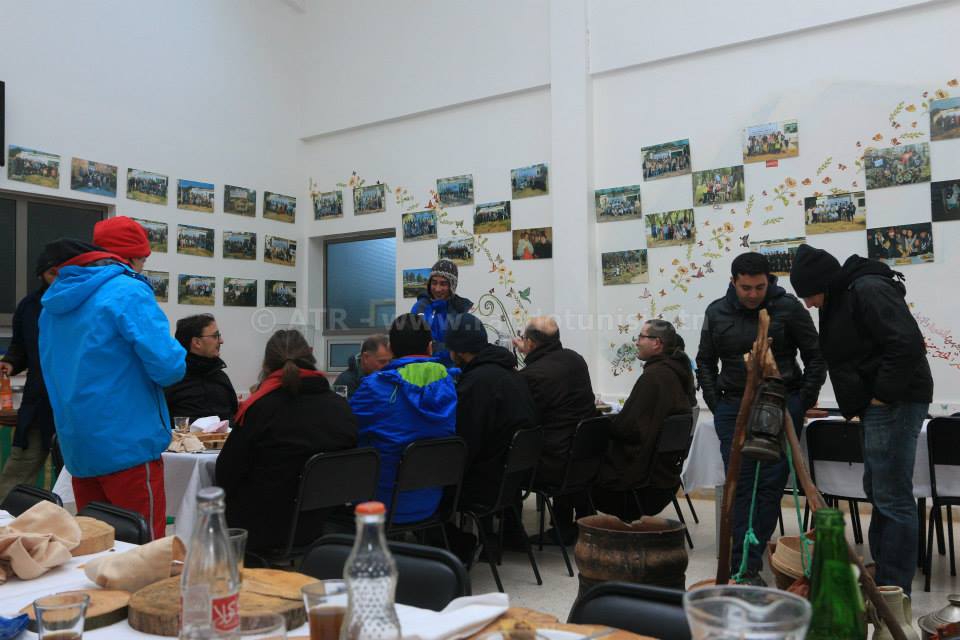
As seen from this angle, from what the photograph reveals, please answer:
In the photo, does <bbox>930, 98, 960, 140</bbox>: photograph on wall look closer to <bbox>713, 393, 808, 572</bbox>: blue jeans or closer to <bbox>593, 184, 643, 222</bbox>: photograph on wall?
<bbox>593, 184, 643, 222</bbox>: photograph on wall

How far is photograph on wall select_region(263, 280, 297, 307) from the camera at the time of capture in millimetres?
8070

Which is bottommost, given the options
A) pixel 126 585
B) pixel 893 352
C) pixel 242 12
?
pixel 126 585

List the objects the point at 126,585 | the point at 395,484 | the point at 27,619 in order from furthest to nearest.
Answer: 1. the point at 395,484
2. the point at 126,585
3. the point at 27,619

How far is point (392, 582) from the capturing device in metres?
0.83

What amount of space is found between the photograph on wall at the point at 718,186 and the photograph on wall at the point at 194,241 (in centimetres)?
456

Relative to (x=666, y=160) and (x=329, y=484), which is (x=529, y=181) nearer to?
(x=666, y=160)

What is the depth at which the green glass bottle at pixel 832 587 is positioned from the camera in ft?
3.11

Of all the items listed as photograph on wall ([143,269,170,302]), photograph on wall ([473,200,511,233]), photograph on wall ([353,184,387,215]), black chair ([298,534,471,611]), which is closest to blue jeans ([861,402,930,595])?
black chair ([298,534,471,611])

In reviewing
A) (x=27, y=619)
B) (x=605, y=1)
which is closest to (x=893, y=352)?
(x=27, y=619)

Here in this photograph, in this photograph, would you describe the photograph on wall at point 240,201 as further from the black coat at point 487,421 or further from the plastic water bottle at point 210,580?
the plastic water bottle at point 210,580

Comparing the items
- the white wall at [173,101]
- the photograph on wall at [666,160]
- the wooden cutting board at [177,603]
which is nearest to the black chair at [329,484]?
the wooden cutting board at [177,603]

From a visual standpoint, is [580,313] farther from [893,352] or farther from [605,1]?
[893,352]

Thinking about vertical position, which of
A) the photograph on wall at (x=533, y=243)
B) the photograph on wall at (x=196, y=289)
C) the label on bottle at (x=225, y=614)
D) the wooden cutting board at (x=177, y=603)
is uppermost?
the photograph on wall at (x=533, y=243)

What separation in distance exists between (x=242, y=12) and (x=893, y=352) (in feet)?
23.5
